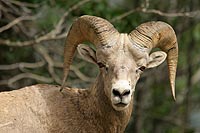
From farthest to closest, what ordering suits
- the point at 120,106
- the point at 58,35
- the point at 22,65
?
A: 1. the point at 22,65
2. the point at 58,35
3. the point at 120,106

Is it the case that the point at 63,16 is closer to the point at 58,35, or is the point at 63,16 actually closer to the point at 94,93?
the point at 58,35

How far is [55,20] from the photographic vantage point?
12.2m

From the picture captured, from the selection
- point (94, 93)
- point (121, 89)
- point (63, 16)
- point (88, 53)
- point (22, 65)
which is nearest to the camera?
point (121, 89)

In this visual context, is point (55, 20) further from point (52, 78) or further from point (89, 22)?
point (89, 22)

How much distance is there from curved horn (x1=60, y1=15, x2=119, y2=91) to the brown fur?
17.1 inches

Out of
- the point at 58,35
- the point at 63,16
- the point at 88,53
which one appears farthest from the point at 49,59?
the point at 88,53

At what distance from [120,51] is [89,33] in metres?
0.63

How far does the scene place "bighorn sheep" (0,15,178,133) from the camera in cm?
741

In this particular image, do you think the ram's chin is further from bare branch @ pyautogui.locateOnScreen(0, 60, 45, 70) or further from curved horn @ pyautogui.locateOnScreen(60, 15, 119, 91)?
bare branch @ pyautogui.locateOnScreen(0, 60, 45, 70)

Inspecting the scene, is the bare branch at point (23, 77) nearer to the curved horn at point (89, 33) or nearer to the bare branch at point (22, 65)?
the bare branch at point (22, 65)

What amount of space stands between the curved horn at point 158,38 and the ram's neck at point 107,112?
1.96 feet

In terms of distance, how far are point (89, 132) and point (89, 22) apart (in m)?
1.21

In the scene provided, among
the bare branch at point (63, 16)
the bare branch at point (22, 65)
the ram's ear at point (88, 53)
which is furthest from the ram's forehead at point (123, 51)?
the bare branch at point (22, 65)

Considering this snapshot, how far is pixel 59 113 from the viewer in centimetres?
782
